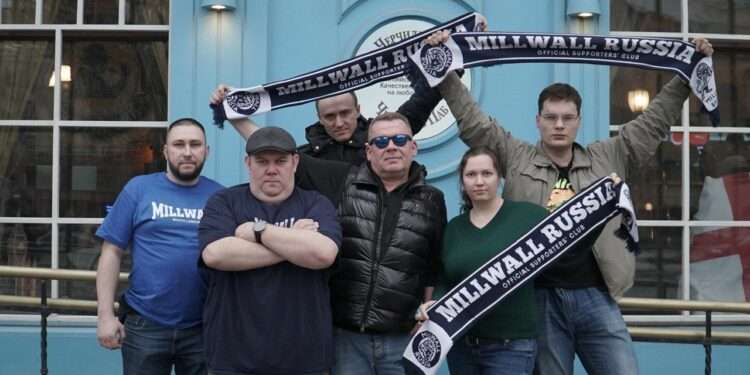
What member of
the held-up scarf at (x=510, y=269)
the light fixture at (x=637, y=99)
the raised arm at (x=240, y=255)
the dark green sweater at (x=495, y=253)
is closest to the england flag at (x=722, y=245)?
the light fixture at (x=637, y=99)

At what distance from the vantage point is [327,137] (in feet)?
14.4

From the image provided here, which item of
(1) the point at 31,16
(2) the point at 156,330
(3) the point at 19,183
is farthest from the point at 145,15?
(2) the point at 156,330

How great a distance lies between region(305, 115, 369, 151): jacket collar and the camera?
14.2 feet

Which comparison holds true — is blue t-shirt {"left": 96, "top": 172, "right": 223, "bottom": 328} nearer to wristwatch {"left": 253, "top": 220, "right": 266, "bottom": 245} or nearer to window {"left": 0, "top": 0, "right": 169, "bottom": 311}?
wristwatch {"left": 253, "top": 220, "right": 266, "bottom": 245}

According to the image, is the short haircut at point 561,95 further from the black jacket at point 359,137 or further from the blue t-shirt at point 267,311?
the blue t-shirt at point 267,311

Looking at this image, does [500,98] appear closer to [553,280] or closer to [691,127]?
[691,127]

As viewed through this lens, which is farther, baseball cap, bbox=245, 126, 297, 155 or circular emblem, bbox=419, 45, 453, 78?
circular emblem, bbox=419, 45, 453, 78

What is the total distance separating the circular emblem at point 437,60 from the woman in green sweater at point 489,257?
0.46 m

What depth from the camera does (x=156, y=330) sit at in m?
4.06

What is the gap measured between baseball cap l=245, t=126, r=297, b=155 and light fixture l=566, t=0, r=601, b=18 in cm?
300

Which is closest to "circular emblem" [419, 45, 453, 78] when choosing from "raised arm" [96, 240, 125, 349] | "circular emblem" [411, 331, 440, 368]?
"circular emblem" [411, 331, 440, 368]

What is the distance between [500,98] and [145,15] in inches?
94.5

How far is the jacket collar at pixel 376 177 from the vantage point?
388 cm

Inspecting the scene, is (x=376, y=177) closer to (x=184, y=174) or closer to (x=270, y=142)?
(x=270, y=142)
